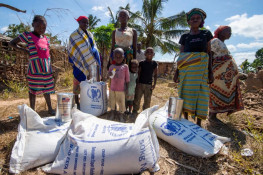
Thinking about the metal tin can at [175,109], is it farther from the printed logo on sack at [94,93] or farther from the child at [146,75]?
the printed logo on sack at [94,93]

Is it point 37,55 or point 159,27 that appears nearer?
point 37,55

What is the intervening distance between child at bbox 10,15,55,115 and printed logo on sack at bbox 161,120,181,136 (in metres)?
1.84

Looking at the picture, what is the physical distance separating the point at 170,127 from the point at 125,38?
1.55m

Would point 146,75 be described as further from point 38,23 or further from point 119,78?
point 38,23

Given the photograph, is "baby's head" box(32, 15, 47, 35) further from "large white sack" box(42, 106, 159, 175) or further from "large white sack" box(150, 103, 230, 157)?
"large white sack" box(150, 103, 230, 157)

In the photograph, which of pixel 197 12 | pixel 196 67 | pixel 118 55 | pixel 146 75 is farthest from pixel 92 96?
pixel 197 12

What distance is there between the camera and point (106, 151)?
1.21 meters

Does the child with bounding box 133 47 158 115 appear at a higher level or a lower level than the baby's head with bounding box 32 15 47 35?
lower

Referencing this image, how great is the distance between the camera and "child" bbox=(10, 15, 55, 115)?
2133 millimetres

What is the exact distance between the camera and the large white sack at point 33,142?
124 centimetres

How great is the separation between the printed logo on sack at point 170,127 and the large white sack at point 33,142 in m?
1.12

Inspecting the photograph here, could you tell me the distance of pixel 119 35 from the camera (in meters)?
2.44

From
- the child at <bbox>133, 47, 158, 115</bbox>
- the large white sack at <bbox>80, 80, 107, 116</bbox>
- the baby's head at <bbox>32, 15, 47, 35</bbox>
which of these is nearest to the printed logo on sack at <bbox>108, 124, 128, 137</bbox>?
the large white sack at <bbox>80, 80, 107, 116</bbox>

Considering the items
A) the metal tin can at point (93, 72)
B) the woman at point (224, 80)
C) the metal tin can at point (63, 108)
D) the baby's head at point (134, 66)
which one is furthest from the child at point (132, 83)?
the woman at point (224, 80)
